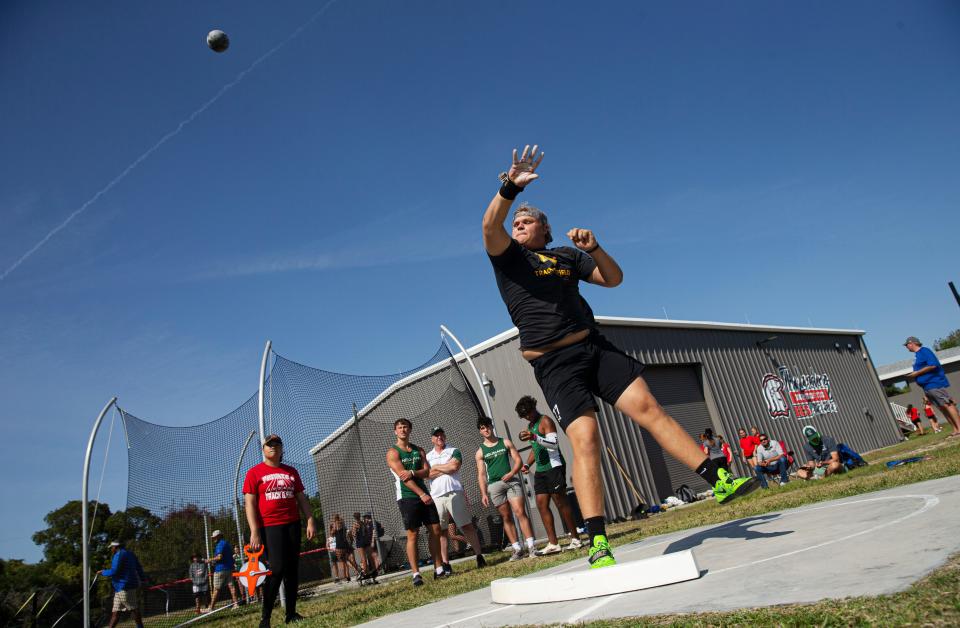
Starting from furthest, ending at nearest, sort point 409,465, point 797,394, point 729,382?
1. point 797,394
2. point 729,382
3. point 409,465

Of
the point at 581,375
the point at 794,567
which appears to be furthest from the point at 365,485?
the point at 794,567

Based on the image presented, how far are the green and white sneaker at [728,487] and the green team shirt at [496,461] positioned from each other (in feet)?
16.0

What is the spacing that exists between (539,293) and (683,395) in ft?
52.9

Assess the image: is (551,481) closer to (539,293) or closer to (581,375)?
(581,375)

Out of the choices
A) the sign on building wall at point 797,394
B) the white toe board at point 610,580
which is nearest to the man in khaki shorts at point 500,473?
the white toe board at point 610,580

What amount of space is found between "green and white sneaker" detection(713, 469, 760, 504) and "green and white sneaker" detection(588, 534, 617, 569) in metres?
0.69

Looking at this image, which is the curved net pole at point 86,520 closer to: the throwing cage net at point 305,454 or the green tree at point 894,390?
the throwing cage net at point 305,454

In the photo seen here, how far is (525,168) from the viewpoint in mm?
2945

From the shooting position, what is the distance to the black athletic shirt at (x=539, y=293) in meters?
3.14

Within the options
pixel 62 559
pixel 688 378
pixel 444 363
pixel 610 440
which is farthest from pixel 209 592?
pixel 62 559

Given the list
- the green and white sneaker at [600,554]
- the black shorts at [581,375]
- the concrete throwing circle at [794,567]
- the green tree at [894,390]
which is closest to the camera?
the concrete throwing circle at [794,567]

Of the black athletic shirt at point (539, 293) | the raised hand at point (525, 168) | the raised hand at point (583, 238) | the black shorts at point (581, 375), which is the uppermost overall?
the raised hand at point (525, 168)

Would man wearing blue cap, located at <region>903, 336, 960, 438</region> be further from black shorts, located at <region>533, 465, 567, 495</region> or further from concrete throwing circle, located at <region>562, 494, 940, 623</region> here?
concrete throwing circle, located at <region>562, 494, 940, 623</region>

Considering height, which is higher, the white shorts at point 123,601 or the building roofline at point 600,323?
the building roofline at point 600,323
